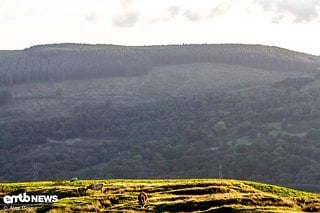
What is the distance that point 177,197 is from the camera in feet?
216

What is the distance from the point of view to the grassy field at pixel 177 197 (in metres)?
60.5

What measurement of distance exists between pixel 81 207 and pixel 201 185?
16.4m

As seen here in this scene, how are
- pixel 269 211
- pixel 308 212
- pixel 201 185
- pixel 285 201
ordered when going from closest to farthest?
pixel 269 211 < pixel 308 212 < pixel 285 201 < pixel 201 185

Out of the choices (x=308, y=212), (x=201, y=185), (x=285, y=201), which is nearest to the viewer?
(x=308, y=212)

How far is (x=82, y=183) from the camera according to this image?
77.2 metres

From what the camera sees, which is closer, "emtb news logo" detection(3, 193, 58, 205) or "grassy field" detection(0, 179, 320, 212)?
"grassy field" detection(0, 179, 320, 212)

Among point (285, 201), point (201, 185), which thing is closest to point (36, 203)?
point (201, 185)

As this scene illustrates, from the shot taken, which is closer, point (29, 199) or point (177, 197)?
point (29, 199)

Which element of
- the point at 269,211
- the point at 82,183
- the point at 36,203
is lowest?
the point at 269,211

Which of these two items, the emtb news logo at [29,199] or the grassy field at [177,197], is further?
the emtb news logo at [29,199]

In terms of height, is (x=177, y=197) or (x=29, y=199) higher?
(x=29, y=199)

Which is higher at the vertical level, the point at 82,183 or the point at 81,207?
the point at 82,183

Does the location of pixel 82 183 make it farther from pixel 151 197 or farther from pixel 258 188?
pixel 258 188

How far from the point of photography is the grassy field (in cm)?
6047
